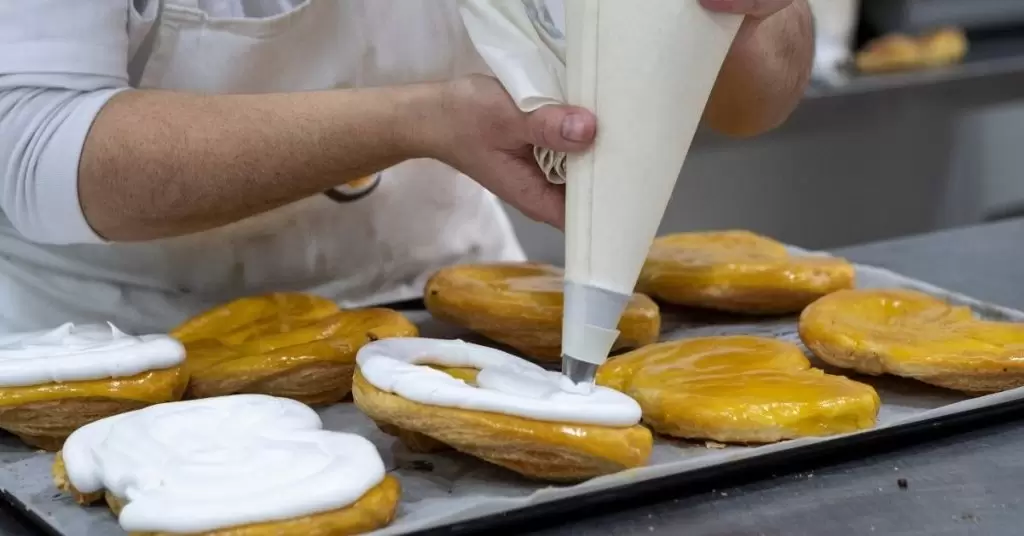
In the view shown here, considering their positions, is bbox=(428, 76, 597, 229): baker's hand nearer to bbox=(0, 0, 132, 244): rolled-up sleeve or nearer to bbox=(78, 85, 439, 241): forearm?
bbox=(78, 85, 439, 241): forearm

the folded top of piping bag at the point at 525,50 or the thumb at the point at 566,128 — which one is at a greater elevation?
the folded top of piping bag at the point at 525,50

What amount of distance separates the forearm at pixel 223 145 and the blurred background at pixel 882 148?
1509 millimetres

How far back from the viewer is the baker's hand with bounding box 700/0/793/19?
32.1 inches

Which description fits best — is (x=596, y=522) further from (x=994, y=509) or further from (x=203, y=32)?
(x=203, y=32)

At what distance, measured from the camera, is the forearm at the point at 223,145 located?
1.01 meters

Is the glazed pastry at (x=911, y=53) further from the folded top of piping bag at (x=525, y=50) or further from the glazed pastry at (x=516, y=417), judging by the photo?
the glazed pastry at (x=516, y=417)

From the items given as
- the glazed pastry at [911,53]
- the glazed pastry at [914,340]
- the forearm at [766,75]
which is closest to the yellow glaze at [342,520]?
the glazed pastry at [914,340]

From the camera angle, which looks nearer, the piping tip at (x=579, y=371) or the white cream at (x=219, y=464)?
the white cream at (x=219, y=464)

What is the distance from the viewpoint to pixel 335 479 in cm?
75

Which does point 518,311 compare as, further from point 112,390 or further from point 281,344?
point 112,390

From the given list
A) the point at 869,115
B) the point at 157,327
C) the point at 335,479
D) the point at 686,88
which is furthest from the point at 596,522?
the point at 869,115

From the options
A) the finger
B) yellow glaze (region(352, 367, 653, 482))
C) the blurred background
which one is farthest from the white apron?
the blurred background

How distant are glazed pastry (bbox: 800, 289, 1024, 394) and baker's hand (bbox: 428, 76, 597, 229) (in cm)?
→ 29

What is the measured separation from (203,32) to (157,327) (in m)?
0.31
